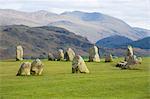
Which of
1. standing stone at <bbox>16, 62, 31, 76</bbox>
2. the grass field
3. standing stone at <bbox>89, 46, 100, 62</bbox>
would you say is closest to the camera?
the grass field

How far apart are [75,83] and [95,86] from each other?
97.1 inches

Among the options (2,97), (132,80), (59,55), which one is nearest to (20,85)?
(2,97)

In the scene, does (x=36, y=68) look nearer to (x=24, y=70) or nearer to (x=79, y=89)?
(x=24, y=70)

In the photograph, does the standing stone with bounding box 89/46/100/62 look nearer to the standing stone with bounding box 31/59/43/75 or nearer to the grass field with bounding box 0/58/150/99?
the standing stone with bounding box 31/59/43/75

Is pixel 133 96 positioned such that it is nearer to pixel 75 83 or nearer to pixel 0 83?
pixel 75 83

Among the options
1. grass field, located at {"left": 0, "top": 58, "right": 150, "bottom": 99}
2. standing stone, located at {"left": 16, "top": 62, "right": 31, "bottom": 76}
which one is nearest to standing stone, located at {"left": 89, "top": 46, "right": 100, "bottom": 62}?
standing stone, located at {"left": 16, "top": 62, "right": 31, "bottom": 76}

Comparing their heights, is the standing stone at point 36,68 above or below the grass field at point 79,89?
above

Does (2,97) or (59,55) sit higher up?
(59,55)

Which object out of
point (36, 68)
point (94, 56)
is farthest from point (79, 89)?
point (94, 56)

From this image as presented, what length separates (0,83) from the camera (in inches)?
1398

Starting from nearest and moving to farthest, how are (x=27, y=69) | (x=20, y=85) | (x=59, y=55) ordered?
(x=20, y=85) < (x=27, y=69) < (x=59, y=55)

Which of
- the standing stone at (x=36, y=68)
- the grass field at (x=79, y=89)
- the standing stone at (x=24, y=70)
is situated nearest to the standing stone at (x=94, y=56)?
the standing stone at (x=36, y=68)

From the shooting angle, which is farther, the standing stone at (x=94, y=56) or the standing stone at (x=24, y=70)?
the standing stone at (x=94, y=56)

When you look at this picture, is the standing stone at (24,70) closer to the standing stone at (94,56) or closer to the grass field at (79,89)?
the grass field at (79,89)
